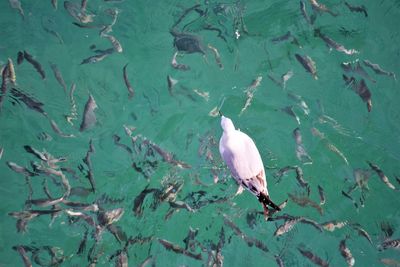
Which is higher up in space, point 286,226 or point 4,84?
point 4,84

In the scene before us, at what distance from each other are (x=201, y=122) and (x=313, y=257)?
2.25 ft

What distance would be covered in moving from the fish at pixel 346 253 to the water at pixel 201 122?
15mm

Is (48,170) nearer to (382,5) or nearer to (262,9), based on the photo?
(262,9)

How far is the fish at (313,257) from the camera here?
4.93ft

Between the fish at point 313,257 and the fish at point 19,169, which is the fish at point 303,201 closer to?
the fish at point 313,257

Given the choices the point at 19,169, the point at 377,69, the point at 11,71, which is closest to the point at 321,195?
the point at 377,69

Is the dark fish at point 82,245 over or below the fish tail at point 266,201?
below

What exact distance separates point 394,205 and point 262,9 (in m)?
0.91

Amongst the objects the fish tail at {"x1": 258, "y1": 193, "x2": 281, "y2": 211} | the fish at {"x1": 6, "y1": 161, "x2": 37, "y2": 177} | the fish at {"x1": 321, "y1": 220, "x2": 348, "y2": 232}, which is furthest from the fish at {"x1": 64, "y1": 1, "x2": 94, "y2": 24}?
the fish at {"x1": 321, "y1": 220, "x2": 348, "y2": 232}

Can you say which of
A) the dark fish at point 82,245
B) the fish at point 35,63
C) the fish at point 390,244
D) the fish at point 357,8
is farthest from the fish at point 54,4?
the fish at point 390,244

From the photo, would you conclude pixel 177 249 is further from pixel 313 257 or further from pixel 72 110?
pixel 72 110

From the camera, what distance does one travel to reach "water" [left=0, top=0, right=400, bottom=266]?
147 centimetres

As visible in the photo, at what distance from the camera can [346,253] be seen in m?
1.49

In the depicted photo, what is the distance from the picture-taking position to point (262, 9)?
4.83 ft
